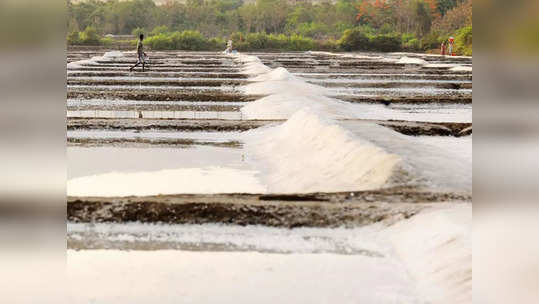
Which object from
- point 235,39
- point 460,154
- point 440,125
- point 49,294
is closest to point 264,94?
point 440,125

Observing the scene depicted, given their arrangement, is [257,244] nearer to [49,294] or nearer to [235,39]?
[49,294]

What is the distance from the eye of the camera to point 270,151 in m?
3.08

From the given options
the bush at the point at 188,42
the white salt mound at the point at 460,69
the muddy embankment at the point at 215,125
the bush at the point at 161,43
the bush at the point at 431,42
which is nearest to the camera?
the muddy embankment at the point at 215,125

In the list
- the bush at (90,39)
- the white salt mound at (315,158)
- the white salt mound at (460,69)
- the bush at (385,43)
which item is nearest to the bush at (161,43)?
the bush at (90,39)

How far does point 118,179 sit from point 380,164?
967 mm

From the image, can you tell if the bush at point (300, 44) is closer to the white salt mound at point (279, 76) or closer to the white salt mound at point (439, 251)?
the white salt mound at point (279, 76)

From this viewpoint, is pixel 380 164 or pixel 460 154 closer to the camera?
pixel 380 164

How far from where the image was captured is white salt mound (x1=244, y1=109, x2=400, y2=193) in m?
2.12

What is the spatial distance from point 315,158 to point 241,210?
0.96 m

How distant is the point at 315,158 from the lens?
2.62 meters

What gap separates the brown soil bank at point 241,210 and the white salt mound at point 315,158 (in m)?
0.24

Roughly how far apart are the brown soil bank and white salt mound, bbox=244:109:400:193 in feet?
0.80

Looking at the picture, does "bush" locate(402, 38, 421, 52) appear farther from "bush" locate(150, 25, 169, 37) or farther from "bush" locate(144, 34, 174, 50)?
"bush" locate(150, 25, 169, 37)

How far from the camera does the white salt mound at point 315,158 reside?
83.4 inches
